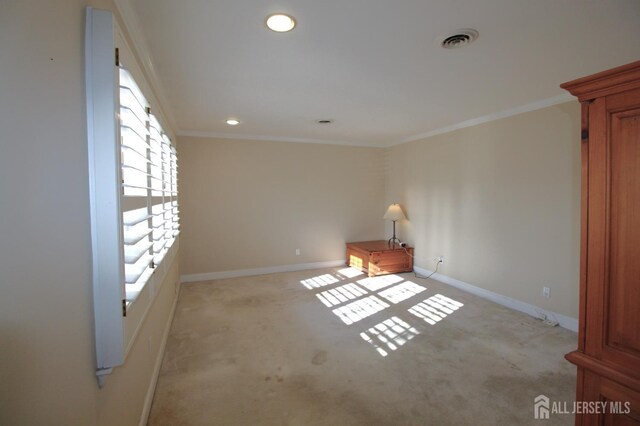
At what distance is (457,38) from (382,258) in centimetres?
373

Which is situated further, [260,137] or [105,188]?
[260,137]

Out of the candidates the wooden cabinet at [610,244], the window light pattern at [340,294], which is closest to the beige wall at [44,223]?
the wooden cabinet at [610,244]

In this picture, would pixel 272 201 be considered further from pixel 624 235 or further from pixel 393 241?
pixel 624 235

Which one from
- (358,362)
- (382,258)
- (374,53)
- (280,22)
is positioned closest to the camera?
(280,22)

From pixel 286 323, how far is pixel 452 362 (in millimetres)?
1681

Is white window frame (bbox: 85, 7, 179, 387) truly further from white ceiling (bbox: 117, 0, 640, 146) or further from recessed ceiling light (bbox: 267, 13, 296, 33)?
recessed ceiling light (bbox: 267, 13, 296, 33)

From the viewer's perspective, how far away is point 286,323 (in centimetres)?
340

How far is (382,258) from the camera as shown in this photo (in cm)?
521

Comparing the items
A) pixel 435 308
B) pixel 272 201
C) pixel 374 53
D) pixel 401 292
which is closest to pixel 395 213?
pixel 401 292

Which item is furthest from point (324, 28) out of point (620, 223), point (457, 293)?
point (457, 293)

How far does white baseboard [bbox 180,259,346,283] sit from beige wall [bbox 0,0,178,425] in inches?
157

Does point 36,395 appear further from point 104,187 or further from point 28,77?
point 28,77

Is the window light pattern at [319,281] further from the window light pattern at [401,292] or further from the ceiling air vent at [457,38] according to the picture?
the ceiling air vent at [457,38]

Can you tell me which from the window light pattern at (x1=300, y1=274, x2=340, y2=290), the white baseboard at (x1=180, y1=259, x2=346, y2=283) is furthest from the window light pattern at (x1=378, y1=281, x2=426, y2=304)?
the white baseboard at (x1=180, y1=259, x2=346, y2=283)
